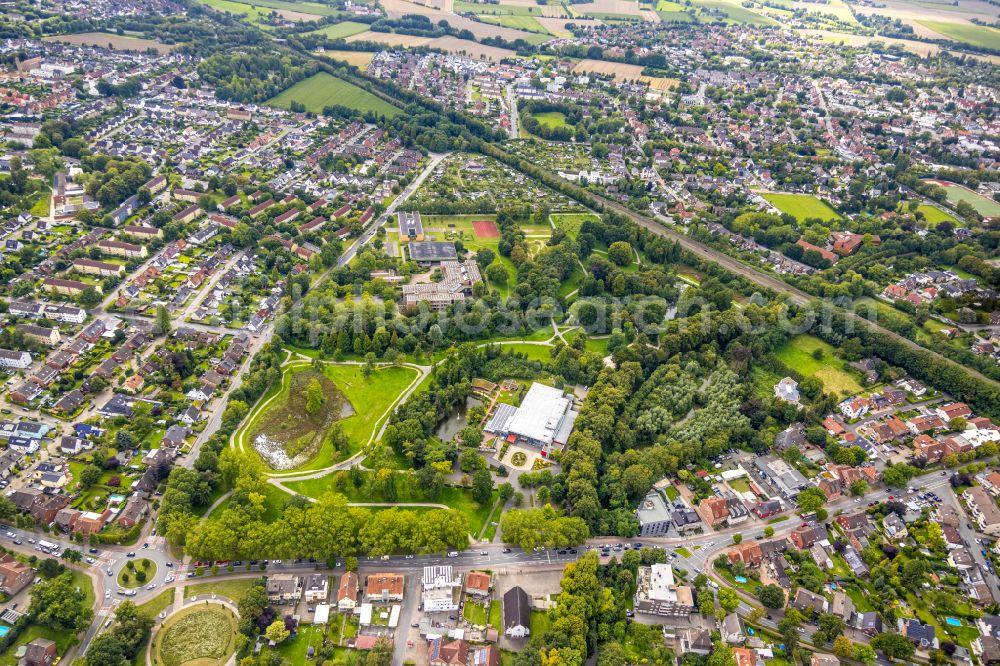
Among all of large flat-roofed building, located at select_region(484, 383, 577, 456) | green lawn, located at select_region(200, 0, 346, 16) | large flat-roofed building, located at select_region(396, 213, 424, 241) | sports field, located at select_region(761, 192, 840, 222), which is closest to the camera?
large flat-roofed building, located at select_region(484, 383, 577, 456)

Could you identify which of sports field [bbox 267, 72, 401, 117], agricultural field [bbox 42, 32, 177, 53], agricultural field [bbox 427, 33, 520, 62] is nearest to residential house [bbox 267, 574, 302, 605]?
sports field [bbox 267, 72, 401, 117]

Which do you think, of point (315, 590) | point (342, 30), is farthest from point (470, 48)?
point (315, 590)

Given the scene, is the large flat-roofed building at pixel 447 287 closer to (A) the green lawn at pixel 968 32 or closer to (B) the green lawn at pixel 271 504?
(B) the green lawn at pixel 271 504

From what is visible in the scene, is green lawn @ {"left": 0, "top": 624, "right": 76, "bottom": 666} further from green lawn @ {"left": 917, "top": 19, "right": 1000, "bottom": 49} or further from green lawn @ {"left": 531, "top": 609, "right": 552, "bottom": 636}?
green lawn @ {"left": 917, "top": 19, "right": 1000, "bottom": 49}

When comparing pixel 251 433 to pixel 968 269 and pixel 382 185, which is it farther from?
pixel 968 269

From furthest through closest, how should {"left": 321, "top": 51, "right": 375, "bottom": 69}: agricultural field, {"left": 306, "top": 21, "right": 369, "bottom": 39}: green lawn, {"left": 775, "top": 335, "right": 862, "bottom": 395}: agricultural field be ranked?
{"left": 306, "top": 21, "right": 369, "bottom": 39}: green lawn, {"left": 321, "top": 51, "right": 375, "bottom": 69}: agricultural field, {"left": 775, "top": 335, "right": 862, "bottom": 395}: agricultural field

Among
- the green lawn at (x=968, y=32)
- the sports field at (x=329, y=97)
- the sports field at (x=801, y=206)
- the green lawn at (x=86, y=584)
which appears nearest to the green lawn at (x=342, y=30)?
the sports field at (x=329, y=97)
